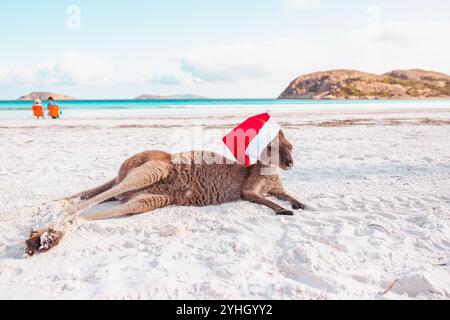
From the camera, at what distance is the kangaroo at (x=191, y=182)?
12.4 ft

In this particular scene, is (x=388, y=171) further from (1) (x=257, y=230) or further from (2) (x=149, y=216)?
(2) (x=149, y=216)

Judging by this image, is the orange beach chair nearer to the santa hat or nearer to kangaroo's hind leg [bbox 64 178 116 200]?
kangaroo's hind leg [bbox 64 178 116 200]

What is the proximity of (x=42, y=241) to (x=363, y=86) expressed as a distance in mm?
77954

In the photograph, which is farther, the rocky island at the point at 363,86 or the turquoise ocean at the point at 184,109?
the rocky island at the point at 363,86

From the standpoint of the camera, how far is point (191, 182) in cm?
416

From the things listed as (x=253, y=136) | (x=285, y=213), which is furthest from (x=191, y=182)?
(x=285, y=213)

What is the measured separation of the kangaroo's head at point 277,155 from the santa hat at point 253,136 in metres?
0.10

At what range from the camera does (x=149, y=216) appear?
3.67m

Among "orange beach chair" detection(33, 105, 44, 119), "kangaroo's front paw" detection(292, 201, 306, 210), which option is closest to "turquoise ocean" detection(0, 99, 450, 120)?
"orange beach chair" detection(33, 105, 44, 119)

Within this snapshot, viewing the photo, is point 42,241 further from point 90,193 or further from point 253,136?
point 253,136

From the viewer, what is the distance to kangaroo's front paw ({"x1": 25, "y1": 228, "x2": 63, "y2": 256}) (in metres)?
2.80

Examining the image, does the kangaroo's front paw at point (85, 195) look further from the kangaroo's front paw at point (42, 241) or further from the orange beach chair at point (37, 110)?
the orange beach chair at point (37, 110)

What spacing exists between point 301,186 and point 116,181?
2.51 metres

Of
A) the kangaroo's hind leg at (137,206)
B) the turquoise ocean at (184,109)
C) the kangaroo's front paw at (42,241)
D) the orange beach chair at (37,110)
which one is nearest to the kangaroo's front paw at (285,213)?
the kangaroo's hind leg at (137,206)
